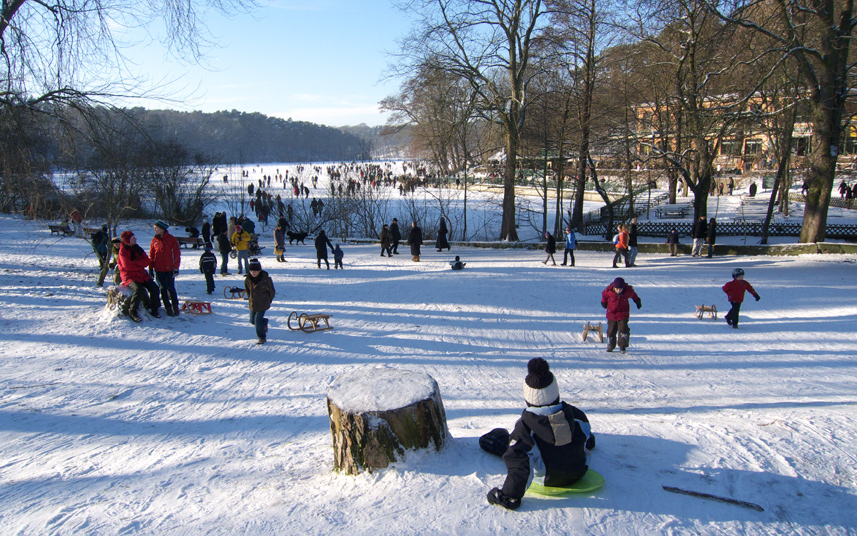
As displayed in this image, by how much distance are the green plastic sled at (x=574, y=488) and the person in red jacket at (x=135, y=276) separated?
8.51 m

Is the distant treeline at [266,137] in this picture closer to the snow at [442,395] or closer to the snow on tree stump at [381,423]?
the snow at [442,395]

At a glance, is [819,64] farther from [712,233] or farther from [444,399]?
[444,399]

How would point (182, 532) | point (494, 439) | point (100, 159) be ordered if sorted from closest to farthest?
1. point (182, 532)
2. point (494, 439)
3. point (100, 159)

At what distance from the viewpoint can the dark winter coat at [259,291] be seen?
8.41 meters

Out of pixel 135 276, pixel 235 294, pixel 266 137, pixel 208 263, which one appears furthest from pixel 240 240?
pixel 266 137

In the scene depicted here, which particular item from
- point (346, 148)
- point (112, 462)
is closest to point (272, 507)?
point (112, 462)

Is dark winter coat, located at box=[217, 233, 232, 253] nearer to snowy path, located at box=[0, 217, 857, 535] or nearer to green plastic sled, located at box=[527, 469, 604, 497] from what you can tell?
snowy path, located at box=[0, 217, 857, 535]

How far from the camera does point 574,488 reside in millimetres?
3529

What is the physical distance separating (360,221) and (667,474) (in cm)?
2943

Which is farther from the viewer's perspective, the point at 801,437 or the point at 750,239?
the point at 750,239

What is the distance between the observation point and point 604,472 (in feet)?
12.7

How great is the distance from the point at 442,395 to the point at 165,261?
6442mm

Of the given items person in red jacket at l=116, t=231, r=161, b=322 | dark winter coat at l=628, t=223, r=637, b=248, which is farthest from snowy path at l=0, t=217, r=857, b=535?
dark winter coat at l=628, t=223, r=637, b=248

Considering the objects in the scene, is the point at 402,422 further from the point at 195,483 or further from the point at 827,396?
the point at 827,396
